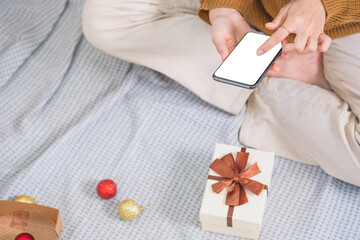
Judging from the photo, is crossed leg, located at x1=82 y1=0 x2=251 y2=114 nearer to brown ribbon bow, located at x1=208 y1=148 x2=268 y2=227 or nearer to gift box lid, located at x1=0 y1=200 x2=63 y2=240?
brown ribbon bow, located at x1=208 y1=148 x2=268 y2=227

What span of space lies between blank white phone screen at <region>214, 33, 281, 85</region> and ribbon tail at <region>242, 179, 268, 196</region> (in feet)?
0.68

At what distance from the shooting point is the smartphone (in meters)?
0.97

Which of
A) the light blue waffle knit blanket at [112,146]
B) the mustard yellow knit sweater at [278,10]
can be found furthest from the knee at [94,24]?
the mustard yellow knit sweater at [278,10]

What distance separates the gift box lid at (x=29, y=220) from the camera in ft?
3.35

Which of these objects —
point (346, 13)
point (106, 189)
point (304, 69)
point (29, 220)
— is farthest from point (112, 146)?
point (346, 13)

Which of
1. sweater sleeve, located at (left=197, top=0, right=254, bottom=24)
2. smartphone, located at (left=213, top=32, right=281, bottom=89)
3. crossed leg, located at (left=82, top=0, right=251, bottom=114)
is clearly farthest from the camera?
crossed leg, located at (left=82, top=0, right=251, bottom=114)

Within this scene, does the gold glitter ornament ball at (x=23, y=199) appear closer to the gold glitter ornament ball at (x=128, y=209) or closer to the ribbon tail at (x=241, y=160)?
the gold glitter ornament ball at (x=128, y=209)

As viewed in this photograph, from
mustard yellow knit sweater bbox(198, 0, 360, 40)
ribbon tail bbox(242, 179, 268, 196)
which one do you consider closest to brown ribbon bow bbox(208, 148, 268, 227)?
ribbon tail bbox(242, 179, 268, 196)

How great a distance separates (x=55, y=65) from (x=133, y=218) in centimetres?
53

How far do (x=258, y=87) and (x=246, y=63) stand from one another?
22cm

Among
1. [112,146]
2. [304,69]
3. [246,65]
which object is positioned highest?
[246,65]

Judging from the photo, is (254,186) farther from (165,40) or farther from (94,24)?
(94,24)

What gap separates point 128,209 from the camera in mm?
1055

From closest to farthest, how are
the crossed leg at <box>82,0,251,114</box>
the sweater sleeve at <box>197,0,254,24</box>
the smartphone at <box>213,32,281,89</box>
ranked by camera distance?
the smartphone at <box>213,32,281,89</box> < the sweater sleeve at <box>197,0,254,24</box> < the crossed leg at <box>82,0,251,114</box>
